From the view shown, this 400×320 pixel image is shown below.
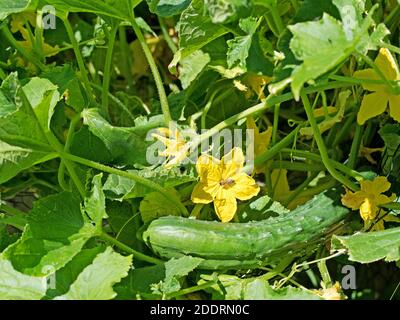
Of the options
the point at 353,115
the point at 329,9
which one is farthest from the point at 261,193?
the point at 329,9

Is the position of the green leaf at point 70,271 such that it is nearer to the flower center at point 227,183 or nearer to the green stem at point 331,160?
the flower center at point 227,183

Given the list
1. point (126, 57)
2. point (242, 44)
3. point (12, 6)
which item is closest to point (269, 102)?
point (242, 44)

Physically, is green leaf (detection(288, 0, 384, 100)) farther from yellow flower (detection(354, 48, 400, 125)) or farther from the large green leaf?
the large green leaf

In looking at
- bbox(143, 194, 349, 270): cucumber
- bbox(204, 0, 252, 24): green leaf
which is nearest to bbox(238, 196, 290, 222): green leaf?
bbox(143, 194, 349, 270): cucumber

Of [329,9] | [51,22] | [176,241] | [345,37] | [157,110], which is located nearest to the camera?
[345,37]

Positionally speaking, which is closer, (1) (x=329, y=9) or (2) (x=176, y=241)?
(1) (x=329, y=9)
